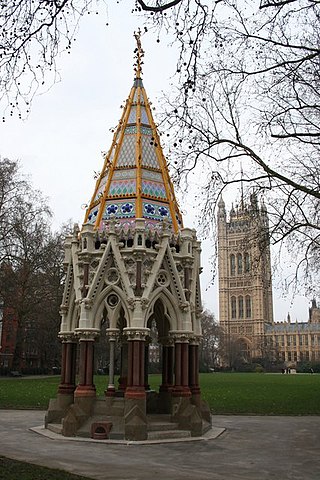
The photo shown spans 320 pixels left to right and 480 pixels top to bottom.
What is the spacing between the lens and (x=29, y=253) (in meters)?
38.2

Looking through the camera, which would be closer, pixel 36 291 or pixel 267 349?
pixel 36 291

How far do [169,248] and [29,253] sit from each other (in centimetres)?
2538

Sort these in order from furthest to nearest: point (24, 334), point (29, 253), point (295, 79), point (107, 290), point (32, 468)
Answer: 1. point (24, 334)
2. point (29, 253)
3. point (107, 290)
4. point (295, 79)
5. point (32, 468)

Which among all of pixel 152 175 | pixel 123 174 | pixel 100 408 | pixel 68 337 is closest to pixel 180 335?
pixel 100 408

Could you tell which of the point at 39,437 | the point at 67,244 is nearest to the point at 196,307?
the point at 67,244

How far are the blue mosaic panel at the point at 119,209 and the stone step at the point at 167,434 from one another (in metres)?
5.96

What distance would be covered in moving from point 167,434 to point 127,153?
837 centimetres

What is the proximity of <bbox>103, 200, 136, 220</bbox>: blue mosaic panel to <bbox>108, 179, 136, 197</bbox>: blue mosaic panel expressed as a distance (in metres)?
0.31

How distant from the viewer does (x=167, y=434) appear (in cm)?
1311

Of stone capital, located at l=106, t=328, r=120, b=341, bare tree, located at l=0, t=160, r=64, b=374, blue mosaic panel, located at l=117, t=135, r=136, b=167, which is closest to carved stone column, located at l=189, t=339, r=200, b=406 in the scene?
stone capital, located at l=106, t=328, r=120, b=341

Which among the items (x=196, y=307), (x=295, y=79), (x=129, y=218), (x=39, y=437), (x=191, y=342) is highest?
(x=295, y=79)

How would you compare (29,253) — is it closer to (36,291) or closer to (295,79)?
(36,291)

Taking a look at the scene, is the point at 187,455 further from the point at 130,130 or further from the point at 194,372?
the point at 130,130

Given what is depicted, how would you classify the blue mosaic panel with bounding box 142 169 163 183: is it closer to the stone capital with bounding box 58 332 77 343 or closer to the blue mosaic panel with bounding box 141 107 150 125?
the blue mosaic panel with bounding box 141 107 150 125
